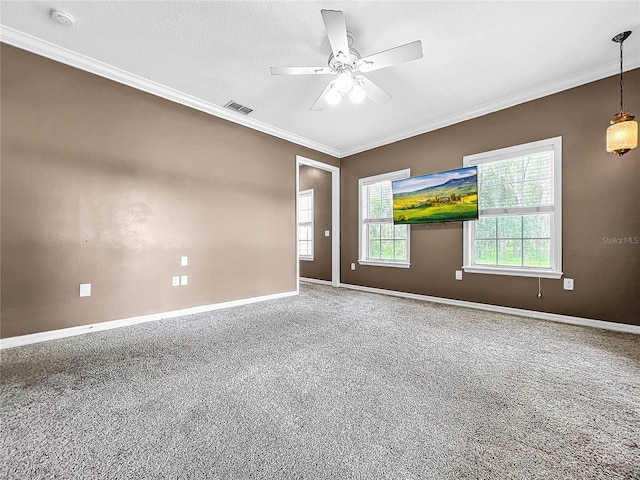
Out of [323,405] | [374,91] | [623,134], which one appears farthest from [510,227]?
[323,405]

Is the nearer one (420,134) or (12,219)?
(12,219)

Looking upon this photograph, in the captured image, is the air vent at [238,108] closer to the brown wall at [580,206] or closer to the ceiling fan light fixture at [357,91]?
the ceiling fan light fixture at [357,91]

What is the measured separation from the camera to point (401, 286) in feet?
15.0

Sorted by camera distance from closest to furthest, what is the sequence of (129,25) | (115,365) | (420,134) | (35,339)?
(115,365) → (129,25) → (35,339) → (420,134)

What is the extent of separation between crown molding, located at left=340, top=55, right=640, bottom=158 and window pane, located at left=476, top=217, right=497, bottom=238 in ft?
4.76

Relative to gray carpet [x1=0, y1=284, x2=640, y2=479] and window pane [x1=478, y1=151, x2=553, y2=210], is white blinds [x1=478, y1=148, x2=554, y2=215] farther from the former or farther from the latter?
gray carpet [x1=0, y1=284, x2=640, y2=479]

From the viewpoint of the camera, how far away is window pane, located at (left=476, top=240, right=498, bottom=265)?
3.63 m

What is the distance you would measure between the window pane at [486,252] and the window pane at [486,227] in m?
0.08

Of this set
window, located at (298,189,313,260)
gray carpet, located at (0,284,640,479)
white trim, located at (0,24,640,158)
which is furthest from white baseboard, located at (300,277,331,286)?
gray carpet, located at (0,284,640,479)

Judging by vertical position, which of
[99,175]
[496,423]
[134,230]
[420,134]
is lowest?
[496,423]

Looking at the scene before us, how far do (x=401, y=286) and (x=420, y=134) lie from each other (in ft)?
8.27

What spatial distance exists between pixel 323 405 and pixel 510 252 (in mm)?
3255

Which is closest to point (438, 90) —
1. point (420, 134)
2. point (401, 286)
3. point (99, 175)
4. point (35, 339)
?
point (420, 134)

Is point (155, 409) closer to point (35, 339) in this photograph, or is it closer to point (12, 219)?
point (35, 339)
